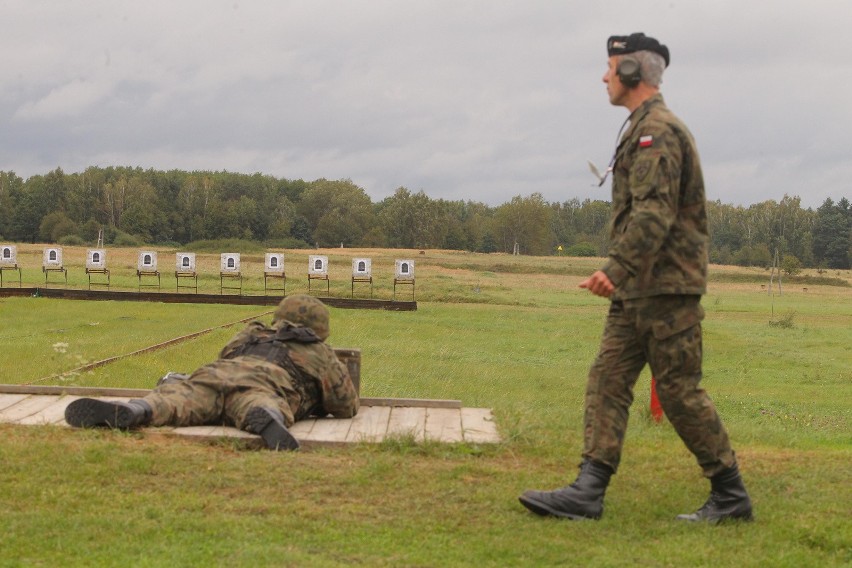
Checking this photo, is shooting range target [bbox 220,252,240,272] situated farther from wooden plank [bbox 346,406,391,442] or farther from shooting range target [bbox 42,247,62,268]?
wooden plank [bbox 346,406,391,442]

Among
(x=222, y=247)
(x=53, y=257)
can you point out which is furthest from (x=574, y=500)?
(x=222, y=247)

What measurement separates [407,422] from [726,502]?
2618mm

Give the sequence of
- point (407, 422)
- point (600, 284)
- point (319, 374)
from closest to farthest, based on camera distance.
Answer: point (600, 284), point (319, 374), point (407, 422)

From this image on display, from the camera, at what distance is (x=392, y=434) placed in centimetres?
621

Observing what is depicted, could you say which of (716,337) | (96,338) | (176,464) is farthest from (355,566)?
(716,337)

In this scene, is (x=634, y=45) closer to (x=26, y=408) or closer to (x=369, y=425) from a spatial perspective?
(x=369, y=425)

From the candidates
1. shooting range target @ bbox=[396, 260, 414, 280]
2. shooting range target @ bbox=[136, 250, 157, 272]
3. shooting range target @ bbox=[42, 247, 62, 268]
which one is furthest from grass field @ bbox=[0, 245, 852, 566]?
shooting range target @ bbox=[136, 250, 157, 272]

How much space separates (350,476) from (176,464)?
88 centimetres

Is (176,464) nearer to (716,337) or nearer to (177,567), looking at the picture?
(177,567)

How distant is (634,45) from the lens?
4.92 meters

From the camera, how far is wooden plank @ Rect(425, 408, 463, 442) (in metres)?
6.41

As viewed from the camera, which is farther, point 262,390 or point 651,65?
point 262,390

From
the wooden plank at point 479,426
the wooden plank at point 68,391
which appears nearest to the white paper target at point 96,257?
the wooden plank at point 68,391

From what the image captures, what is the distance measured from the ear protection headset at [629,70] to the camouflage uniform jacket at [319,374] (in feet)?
9.41
